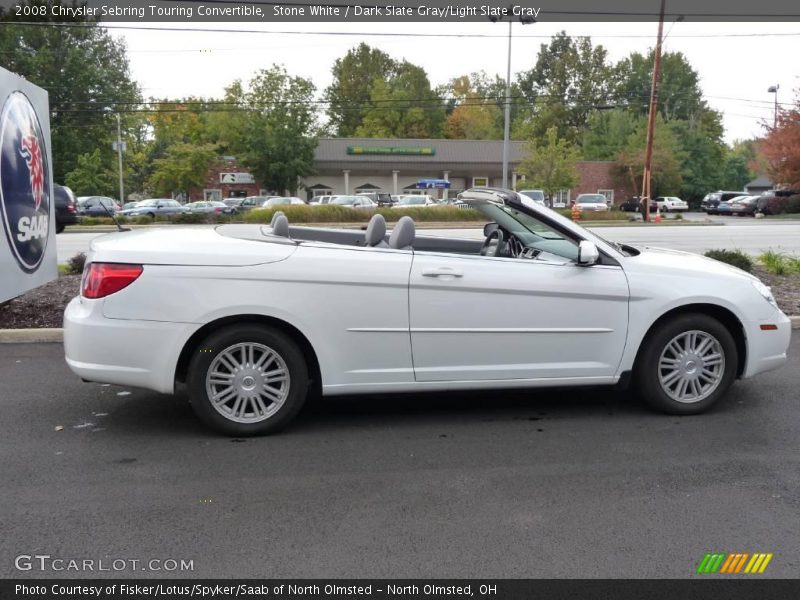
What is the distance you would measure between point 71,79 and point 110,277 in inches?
2055

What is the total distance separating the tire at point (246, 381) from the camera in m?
4.56

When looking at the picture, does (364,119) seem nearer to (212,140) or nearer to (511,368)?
(212,140)

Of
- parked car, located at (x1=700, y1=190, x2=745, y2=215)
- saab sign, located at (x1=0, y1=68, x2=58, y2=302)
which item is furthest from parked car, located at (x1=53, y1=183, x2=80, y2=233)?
parked car, located at (x1=700, y1=190, x2=745, y2=215)

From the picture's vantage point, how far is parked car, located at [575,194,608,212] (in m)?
42.9

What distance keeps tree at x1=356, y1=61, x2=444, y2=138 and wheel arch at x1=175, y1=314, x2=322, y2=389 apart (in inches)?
2700

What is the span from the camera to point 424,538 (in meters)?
3.37

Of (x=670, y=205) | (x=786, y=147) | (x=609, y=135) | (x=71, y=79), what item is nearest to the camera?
(x=786, y=147)

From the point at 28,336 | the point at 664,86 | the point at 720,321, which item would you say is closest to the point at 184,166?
the point at 28,336

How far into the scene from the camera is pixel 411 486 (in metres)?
3.96

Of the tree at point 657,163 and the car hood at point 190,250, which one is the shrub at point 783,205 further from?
the car hood at point 190,250
